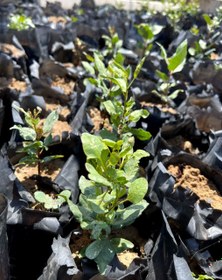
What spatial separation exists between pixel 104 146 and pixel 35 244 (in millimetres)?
525

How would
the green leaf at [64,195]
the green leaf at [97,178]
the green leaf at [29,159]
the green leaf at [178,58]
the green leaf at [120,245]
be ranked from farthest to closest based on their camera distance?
the green leaf at [178,58] → the green leaf at [29,159] → the green leaf at [64,195] → the green leaf at [120,245] → the green leaf at [97,178]

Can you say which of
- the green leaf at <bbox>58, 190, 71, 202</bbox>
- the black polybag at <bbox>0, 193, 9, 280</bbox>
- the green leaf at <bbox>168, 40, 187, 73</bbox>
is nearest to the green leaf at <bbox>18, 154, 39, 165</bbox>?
the green leaf at <bbox>58, 190, 71, 202</bbox>

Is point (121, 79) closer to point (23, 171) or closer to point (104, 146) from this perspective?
point (104, 146)

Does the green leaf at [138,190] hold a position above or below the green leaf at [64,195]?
above

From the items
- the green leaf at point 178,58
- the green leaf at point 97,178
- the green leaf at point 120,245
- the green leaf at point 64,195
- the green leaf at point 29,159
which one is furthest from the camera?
the green leaf at point 178,58

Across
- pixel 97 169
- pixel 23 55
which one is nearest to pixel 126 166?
pixel 97 169

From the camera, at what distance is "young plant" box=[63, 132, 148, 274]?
3.73 feet

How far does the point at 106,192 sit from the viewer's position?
1.16 meters

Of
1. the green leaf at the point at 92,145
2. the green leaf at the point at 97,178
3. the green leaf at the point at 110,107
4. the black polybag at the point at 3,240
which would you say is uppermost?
the green leaf at the point at 92,145

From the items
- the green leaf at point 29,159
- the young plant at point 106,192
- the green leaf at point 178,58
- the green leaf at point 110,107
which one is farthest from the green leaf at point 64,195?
the green leaf at point 178,58

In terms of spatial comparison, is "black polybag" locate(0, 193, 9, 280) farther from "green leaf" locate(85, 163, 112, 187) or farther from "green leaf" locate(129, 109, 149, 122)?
"green leaf" locate(129, 109, 149, 122)

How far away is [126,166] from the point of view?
4.00 ft

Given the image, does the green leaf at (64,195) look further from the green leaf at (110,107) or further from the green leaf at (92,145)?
the green leaf at (110,107)

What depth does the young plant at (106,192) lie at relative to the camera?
1.14 meters
